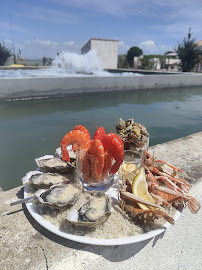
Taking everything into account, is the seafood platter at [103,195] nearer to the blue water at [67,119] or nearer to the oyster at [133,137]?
the oyster at [133,137]

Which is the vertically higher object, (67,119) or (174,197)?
(174,197)

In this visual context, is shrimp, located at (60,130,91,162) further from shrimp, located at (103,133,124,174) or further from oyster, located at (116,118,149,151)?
oyster, located at (116,118,149,151)

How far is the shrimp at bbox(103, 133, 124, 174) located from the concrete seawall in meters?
6.26

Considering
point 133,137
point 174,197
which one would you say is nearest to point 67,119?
point 133,137

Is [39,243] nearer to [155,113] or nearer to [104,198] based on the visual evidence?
[104,198]

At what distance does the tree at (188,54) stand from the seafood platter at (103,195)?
77.5 ft

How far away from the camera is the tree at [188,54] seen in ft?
68.6

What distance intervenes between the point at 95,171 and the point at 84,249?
0.36m

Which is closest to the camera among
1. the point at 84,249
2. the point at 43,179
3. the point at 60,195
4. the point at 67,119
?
the point at 84,249

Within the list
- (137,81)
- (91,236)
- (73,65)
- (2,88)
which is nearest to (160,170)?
(91,236)

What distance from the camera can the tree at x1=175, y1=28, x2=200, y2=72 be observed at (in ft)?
68.6

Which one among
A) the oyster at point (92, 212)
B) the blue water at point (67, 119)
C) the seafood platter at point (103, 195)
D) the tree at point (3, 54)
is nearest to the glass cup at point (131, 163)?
the seafood platter at point (103, 195)

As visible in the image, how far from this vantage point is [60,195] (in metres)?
0.93

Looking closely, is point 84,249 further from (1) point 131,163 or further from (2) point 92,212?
(1) point 131,163
